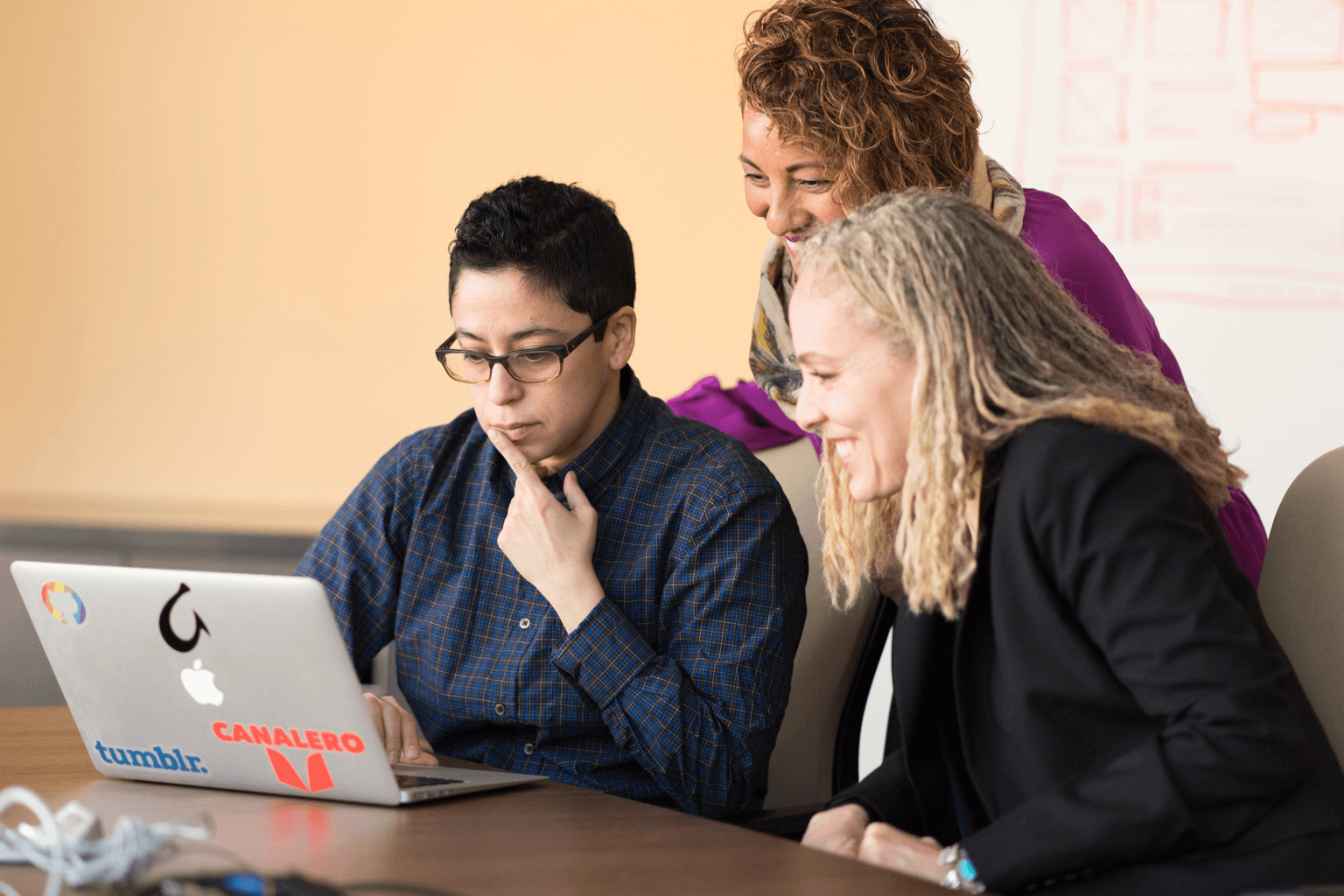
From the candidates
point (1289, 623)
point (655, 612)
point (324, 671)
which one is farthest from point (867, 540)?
point (324, 671)

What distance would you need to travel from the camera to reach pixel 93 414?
2783 mm

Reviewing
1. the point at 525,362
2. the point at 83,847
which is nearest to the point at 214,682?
the point at 83,847

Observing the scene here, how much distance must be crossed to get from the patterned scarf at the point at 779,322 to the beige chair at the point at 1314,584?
0.59 metres

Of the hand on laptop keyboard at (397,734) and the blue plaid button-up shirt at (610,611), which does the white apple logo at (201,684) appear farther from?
the blue plaid button-up shirt at (610,611)

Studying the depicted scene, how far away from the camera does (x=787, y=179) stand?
5.70 ft

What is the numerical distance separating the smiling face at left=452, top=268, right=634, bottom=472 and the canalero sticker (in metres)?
0.52

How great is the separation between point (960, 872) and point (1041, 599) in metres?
0.22

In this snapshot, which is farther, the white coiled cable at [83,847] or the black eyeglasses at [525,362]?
the black eyeglasses at [525,362]

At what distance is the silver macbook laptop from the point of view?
110 centimetres

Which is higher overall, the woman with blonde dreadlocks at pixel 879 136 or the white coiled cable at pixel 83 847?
the woman with blonde dreadlocks at pixel 879 136

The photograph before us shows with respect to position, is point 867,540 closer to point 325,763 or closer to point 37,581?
point 325,763

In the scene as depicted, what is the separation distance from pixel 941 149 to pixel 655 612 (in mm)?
718

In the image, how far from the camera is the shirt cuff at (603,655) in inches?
55.2

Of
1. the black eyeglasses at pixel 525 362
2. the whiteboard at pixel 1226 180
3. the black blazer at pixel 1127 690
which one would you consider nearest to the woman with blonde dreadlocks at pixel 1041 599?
the black blazer at pixel 1127 690
